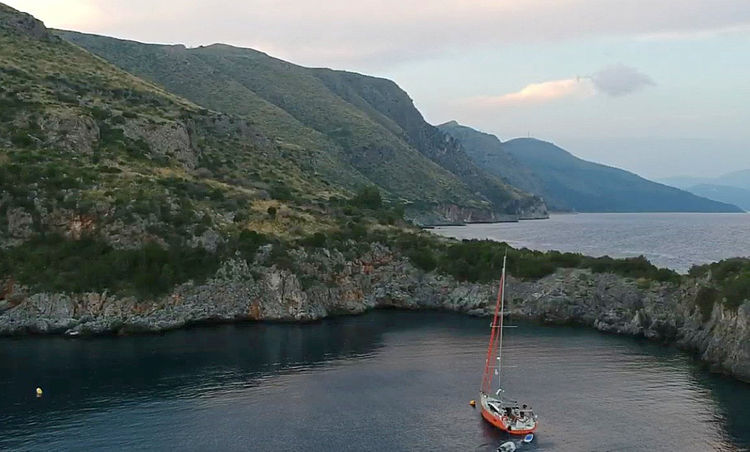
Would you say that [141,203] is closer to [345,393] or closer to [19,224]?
[19,224]

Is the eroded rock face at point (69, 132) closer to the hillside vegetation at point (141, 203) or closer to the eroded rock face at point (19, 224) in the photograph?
the hillside vegetation at point (141, 203)

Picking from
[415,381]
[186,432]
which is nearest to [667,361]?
[415,381]

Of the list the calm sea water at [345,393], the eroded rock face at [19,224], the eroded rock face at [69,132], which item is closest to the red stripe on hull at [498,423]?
the calm sea water at [345,393]

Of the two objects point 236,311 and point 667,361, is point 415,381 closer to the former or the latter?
point 667,361

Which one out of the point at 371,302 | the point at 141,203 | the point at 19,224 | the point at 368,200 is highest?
the point at 368,200

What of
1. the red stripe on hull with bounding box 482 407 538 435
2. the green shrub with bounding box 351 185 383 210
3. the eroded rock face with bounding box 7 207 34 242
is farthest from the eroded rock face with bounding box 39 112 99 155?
the red stripe on hull with bounding box 482 407 538 435

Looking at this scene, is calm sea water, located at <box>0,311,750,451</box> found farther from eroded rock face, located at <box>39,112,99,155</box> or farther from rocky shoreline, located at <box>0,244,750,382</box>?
eroded rock face, located at <box>39,112,99,155</box>

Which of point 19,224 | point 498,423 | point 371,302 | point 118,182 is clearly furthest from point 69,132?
point 498,423
